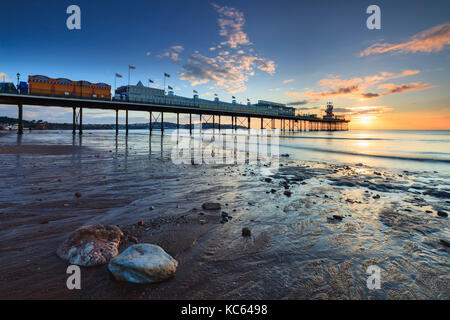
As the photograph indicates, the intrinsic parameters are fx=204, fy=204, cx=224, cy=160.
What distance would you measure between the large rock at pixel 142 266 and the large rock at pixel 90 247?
45 centimetres

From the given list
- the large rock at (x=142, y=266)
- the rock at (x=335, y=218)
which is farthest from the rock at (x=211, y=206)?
A: the rock at (x=335, y=218)

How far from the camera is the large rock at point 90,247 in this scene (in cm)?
284

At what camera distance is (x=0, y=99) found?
3130 centimetres

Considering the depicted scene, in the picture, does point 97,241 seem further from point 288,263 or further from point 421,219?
point 421,219

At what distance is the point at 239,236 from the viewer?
3.87 meters

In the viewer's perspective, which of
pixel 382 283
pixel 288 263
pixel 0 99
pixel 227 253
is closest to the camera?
pixel 382 283

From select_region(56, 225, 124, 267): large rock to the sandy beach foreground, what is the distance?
123mm

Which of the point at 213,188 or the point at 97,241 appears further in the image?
the point at 213,188

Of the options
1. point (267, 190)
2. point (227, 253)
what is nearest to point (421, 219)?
point (267, 190)

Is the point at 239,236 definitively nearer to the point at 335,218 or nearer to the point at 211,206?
the point at 211,206

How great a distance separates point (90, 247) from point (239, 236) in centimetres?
242

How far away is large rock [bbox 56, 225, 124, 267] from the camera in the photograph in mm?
2845

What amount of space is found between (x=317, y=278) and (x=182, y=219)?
2.85 meters
